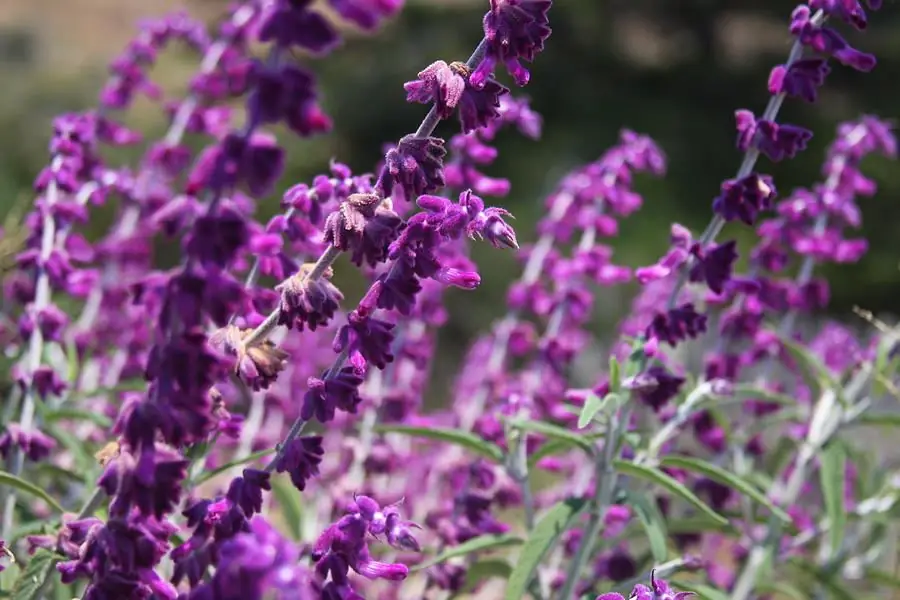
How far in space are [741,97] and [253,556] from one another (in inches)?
423

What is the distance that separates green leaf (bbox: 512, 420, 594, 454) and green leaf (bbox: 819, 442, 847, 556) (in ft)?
1.89

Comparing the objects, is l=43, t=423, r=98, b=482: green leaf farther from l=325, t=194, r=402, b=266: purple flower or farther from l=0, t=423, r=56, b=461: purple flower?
l=325, t=194, r=402, b=266: purple flower

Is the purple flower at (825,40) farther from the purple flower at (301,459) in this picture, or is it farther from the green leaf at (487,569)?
the green leaf at (487,569)

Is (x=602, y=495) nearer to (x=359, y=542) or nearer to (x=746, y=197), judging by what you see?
(x=746, y=197)

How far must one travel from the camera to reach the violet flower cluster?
1.10 m

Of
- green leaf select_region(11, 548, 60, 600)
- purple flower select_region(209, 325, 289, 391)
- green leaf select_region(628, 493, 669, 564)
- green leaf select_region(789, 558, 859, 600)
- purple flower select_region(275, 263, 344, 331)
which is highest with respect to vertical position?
purple flower select_region(275, 263, 344, 331)

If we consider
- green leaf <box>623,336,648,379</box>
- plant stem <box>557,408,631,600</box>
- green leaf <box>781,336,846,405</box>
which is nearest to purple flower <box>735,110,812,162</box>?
green leaf <box>623,336,648,379</box>

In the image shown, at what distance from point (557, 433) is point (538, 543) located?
0.20 metres

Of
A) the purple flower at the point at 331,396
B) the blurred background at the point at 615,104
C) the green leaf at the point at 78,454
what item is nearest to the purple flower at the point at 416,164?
the purple flower at the point at 331,396

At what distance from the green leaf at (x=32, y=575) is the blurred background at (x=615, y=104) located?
6751 millimetres

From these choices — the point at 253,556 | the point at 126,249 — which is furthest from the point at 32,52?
the point at 253,556

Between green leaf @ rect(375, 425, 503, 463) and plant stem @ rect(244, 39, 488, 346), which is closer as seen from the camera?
plant stem @ rect(244, 39, 488, 346)

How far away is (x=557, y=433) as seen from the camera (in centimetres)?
193

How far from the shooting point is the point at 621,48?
12.1 meters
